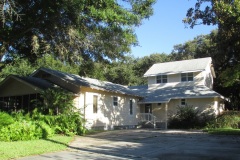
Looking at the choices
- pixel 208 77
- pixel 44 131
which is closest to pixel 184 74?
pixel 208 77

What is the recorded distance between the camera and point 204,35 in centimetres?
5694

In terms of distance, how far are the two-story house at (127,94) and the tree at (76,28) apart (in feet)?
17.2

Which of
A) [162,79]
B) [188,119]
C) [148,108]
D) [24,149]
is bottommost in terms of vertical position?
[24,149]

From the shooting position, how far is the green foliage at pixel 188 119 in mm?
29219

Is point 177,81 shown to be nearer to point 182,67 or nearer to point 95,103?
point 182,67

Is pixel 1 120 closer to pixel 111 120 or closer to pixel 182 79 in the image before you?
pixel 111 120

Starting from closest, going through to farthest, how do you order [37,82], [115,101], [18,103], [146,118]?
[37,82]
[18,103]
[115,101]
[146,118]

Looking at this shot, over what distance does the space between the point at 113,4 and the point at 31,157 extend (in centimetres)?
853

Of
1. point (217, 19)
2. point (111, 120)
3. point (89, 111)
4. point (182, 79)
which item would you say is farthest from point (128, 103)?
point (217, 19)

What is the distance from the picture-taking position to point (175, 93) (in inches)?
1294

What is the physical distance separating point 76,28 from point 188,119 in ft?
54.4

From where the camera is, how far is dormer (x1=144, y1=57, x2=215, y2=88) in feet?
114

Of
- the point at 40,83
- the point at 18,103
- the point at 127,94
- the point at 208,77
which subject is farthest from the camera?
the point at 208,77

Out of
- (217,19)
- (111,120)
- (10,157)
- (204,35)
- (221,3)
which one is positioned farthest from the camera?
(204,35)
